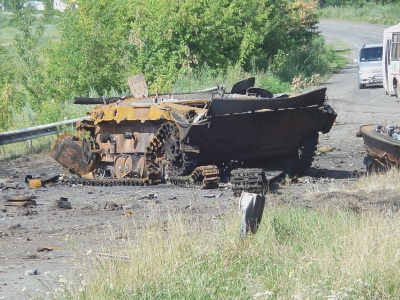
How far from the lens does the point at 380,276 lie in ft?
24.9

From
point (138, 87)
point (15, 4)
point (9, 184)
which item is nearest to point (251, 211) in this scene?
point (9, 184)

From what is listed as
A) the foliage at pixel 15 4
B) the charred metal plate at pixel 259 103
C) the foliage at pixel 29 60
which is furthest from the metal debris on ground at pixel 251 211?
the foliage at pixel 15 4

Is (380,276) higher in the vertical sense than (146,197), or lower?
higher

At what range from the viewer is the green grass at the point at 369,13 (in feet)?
254

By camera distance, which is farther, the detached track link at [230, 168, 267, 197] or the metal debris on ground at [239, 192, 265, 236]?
the detached track link at [230, 168, 267, 197]

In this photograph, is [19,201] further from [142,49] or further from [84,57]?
[142,49]

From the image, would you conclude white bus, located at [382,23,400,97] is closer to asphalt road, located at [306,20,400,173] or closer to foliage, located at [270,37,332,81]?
asphalt road, located at [306,20,400,173]

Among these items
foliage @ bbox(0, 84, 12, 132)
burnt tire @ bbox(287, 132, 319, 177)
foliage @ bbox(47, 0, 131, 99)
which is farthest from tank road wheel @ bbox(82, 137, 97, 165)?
foliage @ bbox(47, 0, 131, 99)

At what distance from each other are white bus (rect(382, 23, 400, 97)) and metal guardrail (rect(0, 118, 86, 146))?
13939 mm

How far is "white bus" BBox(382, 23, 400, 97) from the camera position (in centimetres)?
3178

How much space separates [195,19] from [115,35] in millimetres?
4741

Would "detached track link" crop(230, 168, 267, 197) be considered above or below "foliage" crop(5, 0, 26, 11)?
below

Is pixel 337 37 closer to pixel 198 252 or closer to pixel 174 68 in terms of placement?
pixel 174 68

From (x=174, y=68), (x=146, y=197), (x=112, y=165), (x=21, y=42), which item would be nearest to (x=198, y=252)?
(x=146, y=197)
